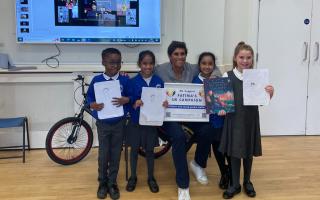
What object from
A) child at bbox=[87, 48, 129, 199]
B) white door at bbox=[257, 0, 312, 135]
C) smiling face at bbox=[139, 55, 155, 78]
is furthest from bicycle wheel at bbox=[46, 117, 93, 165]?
white door at bbox=[257, 0, 312, 135]

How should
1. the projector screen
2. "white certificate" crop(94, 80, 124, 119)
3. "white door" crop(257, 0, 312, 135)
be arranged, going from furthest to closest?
1. "white door" crop(257, 0, 312, 135)
2. the projector screen
3. "white certificate" crop(94, 80, 124, 119)

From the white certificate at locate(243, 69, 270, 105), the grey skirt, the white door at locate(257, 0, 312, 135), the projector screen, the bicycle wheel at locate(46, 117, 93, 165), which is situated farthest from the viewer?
the white door at locate(257, 0, 312, 135)

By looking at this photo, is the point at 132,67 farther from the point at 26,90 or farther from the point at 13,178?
the point at 13,178

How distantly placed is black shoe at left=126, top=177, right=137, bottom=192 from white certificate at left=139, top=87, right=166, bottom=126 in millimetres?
524

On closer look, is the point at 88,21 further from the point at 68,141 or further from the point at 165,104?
the point at 165,104

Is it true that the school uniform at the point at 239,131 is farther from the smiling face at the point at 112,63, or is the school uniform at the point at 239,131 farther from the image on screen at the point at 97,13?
the image on screen at the point at 97,13

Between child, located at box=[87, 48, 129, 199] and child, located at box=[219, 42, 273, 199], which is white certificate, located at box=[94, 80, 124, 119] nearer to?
child, located at box=[87, 48, 129, 199]

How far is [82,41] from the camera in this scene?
4016 millimetres

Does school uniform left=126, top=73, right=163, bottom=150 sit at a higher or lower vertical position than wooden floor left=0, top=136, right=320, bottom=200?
higher

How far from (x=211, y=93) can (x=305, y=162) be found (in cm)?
154

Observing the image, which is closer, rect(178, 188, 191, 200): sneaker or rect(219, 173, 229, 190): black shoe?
rect(178, 188, 191, 200): sneaker

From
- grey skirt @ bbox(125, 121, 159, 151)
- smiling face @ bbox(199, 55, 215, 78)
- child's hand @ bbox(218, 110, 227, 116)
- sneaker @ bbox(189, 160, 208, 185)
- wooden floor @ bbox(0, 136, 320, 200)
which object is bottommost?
wooden floor @ bbox(0, 136, 320, 200)

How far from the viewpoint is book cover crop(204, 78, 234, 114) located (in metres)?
2.72

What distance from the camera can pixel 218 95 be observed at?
277 centimetres
